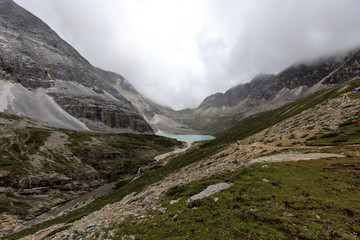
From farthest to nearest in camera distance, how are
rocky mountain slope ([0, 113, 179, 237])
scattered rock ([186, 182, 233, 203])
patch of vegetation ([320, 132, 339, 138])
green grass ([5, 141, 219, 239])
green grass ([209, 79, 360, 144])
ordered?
green grass ([209, 79, 360, 144]) < rocky mountain slope ([0, 113, 179, 237]) < green grass ([5, 141, 219, 239]) < patch of vegetation ([320, 132, 339, 138]) < scattered rock ([186, 182, 233, 203])

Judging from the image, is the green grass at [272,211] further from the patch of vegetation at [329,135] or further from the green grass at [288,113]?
the green grass at [288,113]

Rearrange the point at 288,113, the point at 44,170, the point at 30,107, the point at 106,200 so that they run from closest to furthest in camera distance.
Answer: the point at 106,200, the point at 44,170, the point at 288,113, the point at 30,107

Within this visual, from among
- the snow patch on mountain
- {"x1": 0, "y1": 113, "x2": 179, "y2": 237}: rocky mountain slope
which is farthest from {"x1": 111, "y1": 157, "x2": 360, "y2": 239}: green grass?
the snow patch on mountain

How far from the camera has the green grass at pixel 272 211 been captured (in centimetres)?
927

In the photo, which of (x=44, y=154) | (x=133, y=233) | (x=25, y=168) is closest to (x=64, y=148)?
(x=44, y=154)

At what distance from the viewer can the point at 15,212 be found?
151ft

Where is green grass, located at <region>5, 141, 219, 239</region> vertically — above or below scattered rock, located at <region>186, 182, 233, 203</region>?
below

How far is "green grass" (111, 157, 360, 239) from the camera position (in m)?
9.27

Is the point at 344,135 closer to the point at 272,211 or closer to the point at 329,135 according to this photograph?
the point at 329,135

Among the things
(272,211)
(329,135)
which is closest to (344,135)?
(329,135)

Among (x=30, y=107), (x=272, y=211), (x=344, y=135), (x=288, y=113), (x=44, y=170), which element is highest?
(x=30, y=107)

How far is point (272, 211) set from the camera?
11195 millimetres

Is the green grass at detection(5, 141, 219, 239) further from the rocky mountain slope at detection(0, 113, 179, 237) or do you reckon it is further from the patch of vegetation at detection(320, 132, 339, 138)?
the patch of vegetation at detection(320, 132, 339, 138)

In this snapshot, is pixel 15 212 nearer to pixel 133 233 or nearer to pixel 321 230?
pixel 133 233
